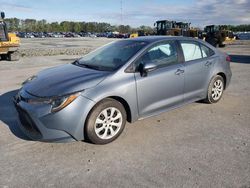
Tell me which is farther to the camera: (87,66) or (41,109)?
(87,66)

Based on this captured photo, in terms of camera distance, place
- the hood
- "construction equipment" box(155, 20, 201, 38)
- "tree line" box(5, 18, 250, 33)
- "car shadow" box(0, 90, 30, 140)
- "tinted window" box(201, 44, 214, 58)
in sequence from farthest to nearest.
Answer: "tree line" box(5, 18, 250, 33), "construction equipment" box(155, 20, 201, 38), "tinted window" box(201, 44, 214, 58), "car shadow" box(0, 90, 30, 140), the hood

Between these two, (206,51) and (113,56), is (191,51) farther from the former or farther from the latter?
(113,56)

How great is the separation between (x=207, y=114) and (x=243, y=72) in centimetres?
588

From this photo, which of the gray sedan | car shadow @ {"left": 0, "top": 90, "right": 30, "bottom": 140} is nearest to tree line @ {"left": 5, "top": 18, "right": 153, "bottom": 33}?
car shadow @ {"left": 0, "top": 90, "right": 30, "bottom": 140}

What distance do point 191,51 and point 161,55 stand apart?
2.86 ft

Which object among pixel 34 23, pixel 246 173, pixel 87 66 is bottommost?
pixel 246 173

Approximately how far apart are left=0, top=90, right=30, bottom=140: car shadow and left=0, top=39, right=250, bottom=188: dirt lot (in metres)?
0.02

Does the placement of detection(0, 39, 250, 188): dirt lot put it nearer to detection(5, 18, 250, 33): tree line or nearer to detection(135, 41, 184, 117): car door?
detection(135, 41, 184, 117): car door

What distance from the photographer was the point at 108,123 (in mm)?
4156

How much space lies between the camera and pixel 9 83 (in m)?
8.67

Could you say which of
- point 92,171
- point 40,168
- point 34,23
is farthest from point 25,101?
point 34,23

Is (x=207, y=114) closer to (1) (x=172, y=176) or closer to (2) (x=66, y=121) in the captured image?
(1) (x=172, y=176)

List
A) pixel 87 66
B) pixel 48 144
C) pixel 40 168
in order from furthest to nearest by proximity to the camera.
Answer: pixel 87 66 → pixel 48 144 → pixel 40 168

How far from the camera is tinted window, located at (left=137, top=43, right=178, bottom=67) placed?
465 cm
